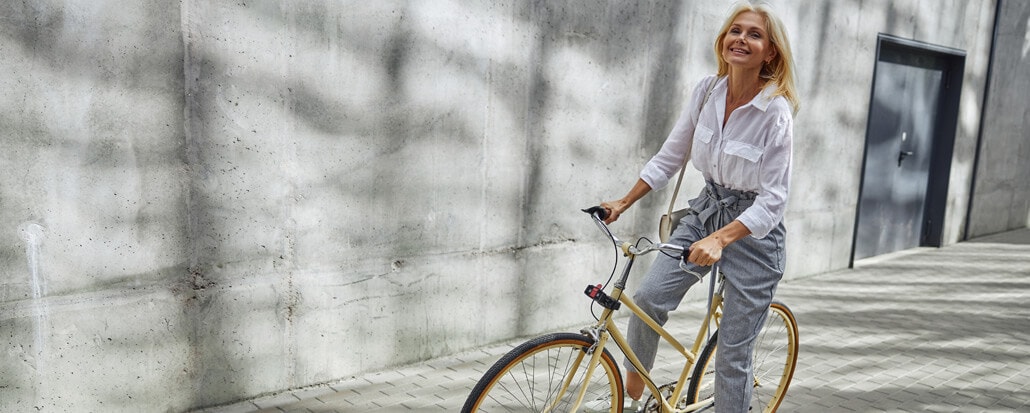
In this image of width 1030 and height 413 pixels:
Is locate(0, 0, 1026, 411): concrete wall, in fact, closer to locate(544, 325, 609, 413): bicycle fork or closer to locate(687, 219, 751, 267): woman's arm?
locate(544, 325, 609, 413): bicycle fork

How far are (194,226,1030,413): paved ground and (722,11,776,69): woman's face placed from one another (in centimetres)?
208

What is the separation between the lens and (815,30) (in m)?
7.24

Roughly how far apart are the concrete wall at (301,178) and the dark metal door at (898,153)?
3.24 m

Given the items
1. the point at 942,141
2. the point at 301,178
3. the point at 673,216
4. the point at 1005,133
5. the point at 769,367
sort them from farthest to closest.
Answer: the point at 1005,133 < the point at 942,141 < the point at 769,367 < the point at 301,178 < the point at 673,216

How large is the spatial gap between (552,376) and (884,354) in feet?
11.1

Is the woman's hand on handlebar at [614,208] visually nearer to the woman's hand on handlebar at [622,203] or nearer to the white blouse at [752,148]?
the woman's hand on handlebar at [622,203]

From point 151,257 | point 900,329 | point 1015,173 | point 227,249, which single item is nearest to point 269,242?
point 227,249

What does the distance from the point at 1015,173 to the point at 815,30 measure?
5.56 m

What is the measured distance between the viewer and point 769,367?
425 centimetres

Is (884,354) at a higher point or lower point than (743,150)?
lower

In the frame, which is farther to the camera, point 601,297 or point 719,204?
point 719,204

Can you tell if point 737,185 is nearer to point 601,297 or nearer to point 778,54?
point 778,54

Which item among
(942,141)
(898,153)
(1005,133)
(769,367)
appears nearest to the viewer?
(769,367)

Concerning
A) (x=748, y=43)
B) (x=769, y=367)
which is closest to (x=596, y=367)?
(x=748, y=43)
